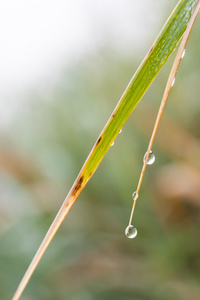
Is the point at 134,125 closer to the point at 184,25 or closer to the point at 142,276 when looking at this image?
the point at 142,276

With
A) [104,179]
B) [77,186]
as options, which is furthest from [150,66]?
[104,179]

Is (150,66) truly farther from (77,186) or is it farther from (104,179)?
(104,179)

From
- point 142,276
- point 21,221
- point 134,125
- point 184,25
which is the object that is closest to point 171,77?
point 184,25

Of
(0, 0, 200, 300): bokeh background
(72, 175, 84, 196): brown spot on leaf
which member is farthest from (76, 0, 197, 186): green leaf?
(0, 0, 200, 300): bokeh background

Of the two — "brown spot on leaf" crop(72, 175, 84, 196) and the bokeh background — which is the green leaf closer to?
"brown spot on leaf" crop(72, 175, 84, 196)

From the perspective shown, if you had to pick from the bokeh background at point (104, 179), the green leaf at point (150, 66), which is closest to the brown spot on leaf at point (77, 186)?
the green leaf at point (150, 66)

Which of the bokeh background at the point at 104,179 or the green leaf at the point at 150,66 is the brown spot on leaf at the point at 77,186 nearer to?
the green leaf at the point at 150,66

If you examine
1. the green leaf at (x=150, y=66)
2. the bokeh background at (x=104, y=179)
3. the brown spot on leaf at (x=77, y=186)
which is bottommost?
the bokeh background at (x=104, y=179)

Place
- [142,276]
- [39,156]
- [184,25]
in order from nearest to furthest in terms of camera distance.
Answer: [184,25] < [142,276] < [39,156]

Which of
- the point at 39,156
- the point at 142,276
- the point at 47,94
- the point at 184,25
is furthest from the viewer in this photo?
the point at 47,94

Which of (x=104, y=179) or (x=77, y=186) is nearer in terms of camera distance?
(x=77, y=186)

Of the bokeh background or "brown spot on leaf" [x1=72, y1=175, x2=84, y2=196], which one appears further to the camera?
the bokeh background
